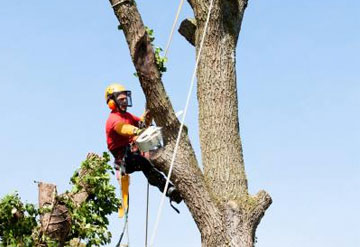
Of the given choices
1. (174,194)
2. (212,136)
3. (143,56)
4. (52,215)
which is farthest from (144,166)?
(143,56)

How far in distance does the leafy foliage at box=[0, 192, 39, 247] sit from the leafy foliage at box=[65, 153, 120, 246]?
1.40 feet

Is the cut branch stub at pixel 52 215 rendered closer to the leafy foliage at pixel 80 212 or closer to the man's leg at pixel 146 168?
the leafy foliage at pixel 80 212

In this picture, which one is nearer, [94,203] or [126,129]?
[126,129]

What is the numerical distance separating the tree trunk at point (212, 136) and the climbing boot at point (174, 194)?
25cm

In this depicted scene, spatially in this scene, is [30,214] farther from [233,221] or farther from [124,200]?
[233,221]

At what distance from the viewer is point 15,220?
6527mm

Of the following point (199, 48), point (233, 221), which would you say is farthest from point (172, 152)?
point (199, 48)

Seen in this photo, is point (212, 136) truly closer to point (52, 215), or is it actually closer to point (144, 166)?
point (144, 166)

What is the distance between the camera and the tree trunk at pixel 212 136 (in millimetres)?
5416

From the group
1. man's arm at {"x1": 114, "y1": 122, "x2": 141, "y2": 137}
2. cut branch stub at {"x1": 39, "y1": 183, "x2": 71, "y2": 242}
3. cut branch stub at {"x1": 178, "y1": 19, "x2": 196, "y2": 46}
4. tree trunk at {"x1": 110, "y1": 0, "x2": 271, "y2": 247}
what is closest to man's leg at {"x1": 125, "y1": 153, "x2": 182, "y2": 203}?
man's arm at {"x1": 114, "y1": 122, "x2": 141, "y2": 137}

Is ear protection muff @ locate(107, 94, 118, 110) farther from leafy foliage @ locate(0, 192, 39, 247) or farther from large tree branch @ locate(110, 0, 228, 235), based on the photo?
leafy foliage @ locate(0, 192, 39, 247)

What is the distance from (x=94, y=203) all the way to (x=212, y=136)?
6.09 feet

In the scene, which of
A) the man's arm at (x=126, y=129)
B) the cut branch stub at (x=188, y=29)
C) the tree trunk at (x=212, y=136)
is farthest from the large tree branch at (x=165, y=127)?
the cut branch stub at (x=188, y=29)

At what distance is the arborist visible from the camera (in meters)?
6.21
